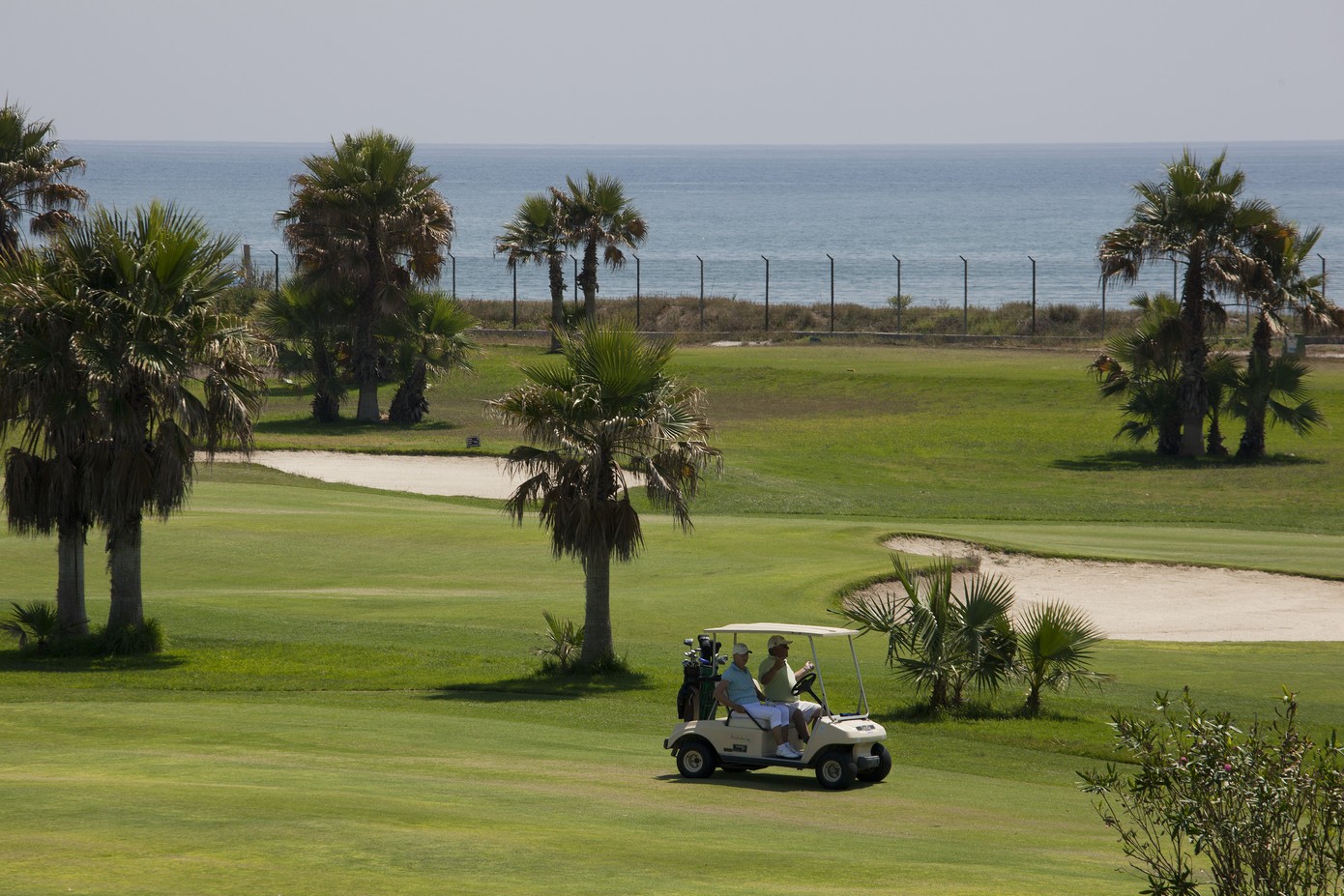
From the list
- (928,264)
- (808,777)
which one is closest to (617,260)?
(808,777)

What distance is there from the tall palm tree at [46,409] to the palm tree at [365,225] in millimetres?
31706

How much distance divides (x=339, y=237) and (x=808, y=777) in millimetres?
40347

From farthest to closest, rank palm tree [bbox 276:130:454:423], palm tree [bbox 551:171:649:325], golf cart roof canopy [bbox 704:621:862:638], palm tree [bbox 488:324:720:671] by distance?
palm tree [bbox 551:171:649:325] < palm tree [bbox 276:130:454:423] < palm tree [bbox 488:324:720:671] < golf cart roof canopy [bbox 704:621:862:638]

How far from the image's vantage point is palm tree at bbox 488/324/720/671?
58.1 ft

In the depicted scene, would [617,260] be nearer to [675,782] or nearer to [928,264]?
[675,782]

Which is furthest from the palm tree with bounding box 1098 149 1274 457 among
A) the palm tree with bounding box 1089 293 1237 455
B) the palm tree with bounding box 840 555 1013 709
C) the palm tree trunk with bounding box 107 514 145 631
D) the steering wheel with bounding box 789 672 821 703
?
the steering wheel with bounding box 789 672 821 703

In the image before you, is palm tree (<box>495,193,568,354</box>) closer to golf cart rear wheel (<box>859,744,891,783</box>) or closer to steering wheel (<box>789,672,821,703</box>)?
steering wheel (<box>789,672,821,703</box>)

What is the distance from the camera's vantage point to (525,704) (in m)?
16.8

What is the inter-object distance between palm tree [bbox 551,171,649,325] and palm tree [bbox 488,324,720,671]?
45.2m

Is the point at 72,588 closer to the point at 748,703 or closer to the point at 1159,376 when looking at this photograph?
the point at 748,703

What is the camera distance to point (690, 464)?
1794 cm

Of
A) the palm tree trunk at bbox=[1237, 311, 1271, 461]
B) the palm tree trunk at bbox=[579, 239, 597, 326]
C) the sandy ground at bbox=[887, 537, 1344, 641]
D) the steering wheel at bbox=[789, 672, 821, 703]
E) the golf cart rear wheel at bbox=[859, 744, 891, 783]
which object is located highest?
the palm tree trunk at bbox=[579, 239, 597, 326]

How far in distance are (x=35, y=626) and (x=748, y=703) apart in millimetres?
10874

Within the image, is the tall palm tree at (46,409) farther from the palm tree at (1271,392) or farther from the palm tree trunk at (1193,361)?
the palm tree at (1271,392)
